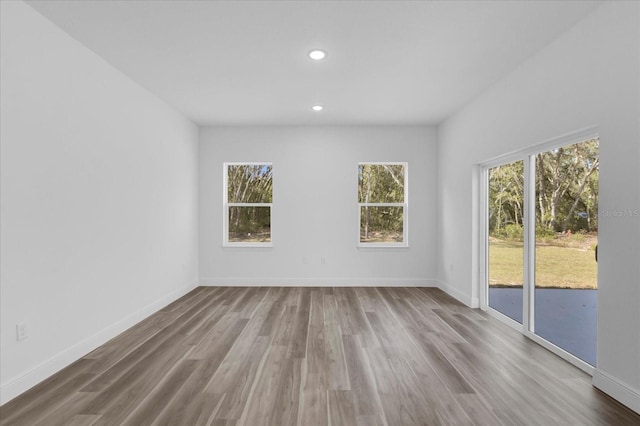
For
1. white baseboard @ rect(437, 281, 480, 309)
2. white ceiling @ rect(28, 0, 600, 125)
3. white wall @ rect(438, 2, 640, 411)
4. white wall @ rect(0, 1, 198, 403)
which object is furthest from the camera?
white baseboard @ rect(437, 281, 480, 309)

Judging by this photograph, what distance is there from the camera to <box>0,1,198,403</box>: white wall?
2.34 meters

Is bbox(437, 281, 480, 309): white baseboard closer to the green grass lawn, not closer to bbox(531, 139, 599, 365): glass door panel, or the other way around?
the green grass lawn

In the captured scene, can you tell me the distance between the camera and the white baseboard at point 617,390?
214cm

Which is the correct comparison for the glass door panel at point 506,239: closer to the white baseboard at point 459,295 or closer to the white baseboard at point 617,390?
the white baseboard at point 459,295

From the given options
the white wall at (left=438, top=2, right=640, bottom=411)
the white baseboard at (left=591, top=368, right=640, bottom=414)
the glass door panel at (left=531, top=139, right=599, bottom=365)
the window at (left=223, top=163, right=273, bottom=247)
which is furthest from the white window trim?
the white baseboard at (left=591, top=368, right=640, bottom=414)

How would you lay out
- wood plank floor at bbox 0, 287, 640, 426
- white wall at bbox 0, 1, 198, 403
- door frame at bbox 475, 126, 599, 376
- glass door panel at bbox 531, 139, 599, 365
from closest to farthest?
1. wood plank floor at bbox 0, 287, 640, 426
2. white wall at bbox 0, 1, 198, 403
3. glass door panel at bbox 531, 139, 599, 365
4. door frame at bbox 475, 126, 599, 376

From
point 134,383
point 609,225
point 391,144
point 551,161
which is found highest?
point 391,144

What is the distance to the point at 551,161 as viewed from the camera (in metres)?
3.21

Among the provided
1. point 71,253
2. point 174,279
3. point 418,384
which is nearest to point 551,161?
point 418,384

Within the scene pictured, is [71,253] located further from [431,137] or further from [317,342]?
[431,137]

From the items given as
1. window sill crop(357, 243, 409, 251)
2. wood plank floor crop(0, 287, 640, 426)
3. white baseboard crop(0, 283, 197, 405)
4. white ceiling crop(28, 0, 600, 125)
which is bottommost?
wood plank floor crop(0, 287, 640, 426)

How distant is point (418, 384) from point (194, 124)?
5.08 metres

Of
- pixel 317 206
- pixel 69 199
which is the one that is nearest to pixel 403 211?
pixel 317 206

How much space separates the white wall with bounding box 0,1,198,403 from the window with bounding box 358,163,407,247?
325 centimetres
